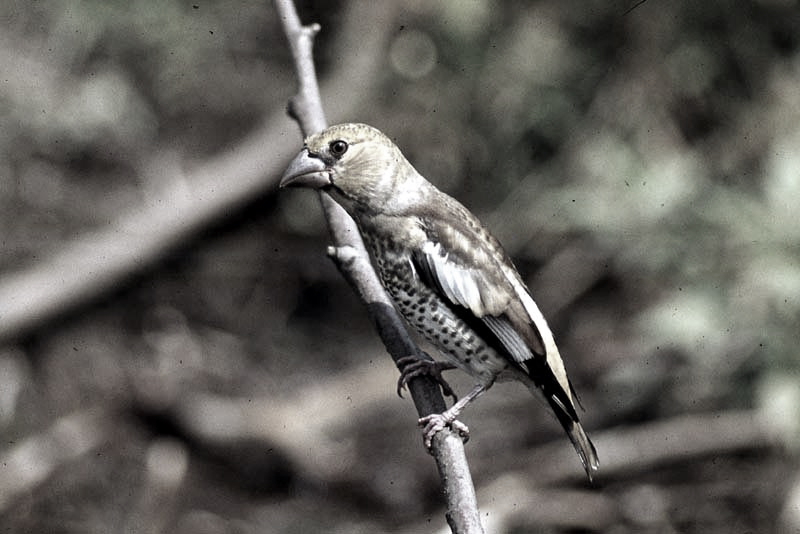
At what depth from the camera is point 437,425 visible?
125 inches

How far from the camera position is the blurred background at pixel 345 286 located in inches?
226

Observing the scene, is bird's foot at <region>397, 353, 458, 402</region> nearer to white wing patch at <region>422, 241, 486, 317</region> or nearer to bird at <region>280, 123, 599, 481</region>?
bird at <region>280, 123, 599, 481</region>

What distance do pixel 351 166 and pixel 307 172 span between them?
15cm

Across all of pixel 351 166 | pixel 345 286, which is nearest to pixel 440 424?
pixel 351 166

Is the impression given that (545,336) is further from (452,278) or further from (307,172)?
(307,172)

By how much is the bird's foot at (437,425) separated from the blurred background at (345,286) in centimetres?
210

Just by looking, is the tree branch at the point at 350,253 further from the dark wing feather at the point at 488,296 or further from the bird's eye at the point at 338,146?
the bird's eye at the point at 338,146

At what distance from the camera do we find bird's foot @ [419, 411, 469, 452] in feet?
10.3

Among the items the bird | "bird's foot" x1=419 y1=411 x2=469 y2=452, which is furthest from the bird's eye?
"bird's foot" x1=419 y1=411 x2=469 y2=452

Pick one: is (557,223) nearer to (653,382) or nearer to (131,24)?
(653,382)

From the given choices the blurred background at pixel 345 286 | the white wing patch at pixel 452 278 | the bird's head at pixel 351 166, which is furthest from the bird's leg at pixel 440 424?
the blurred background at pixel 345 286

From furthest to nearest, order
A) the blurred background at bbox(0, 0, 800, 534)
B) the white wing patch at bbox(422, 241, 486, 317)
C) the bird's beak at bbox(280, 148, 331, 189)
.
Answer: the blurred background at bbox(0, 0, 800, 534)
the white wing patch at bbox(422, 241, 486, 317)
the bird's beak at bbox(280, 148, 331, 189)

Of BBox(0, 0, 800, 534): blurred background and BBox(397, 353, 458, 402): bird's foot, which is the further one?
BBox(0, 0, 800, 534): blurred background

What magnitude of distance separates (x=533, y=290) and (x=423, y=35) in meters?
1.78
